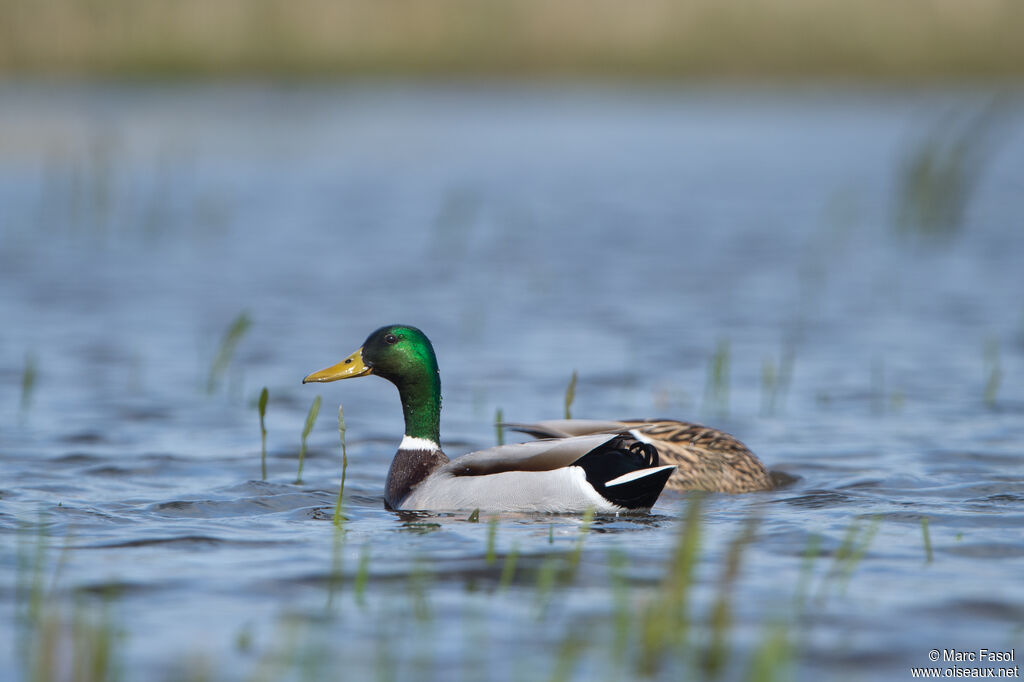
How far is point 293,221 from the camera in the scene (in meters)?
16.5

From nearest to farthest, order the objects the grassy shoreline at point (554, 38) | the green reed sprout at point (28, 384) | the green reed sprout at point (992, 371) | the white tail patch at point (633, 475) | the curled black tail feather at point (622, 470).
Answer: the white tail patch at point (633, 475) < the curled black tail feather at point (622, 470) < the green reed sprout at point (28, 384) < the green reed sprout at point (992, 371) < the grassy shoreline at point (554, 38)

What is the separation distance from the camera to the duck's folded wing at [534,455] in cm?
582

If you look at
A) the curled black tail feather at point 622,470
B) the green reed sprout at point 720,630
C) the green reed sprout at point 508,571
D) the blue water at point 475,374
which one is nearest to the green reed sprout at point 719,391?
the blue water at point 475,374

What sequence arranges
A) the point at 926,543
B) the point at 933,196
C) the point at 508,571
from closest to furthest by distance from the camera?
the point at 508,571
the point at 926,543
the point at 933,196

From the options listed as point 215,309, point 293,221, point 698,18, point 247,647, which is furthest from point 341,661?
point 698,18

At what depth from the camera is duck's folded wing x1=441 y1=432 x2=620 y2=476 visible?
582cm

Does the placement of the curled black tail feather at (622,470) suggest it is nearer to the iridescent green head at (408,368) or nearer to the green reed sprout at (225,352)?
the iridescent green head at (408,368)

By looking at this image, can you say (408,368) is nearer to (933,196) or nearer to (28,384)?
(28,384)

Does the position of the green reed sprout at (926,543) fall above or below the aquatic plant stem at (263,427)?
below

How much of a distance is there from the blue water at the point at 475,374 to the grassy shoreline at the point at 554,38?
156cm

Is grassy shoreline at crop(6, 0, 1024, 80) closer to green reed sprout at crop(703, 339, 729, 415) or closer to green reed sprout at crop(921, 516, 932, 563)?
green reed sprout at crop(703, 339, 729, 415)

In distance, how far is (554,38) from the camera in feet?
90.3

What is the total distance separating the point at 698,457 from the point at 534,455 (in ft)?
3.48

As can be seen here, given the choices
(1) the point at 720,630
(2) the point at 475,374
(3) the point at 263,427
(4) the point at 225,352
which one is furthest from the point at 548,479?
(2) the point at 475,374
